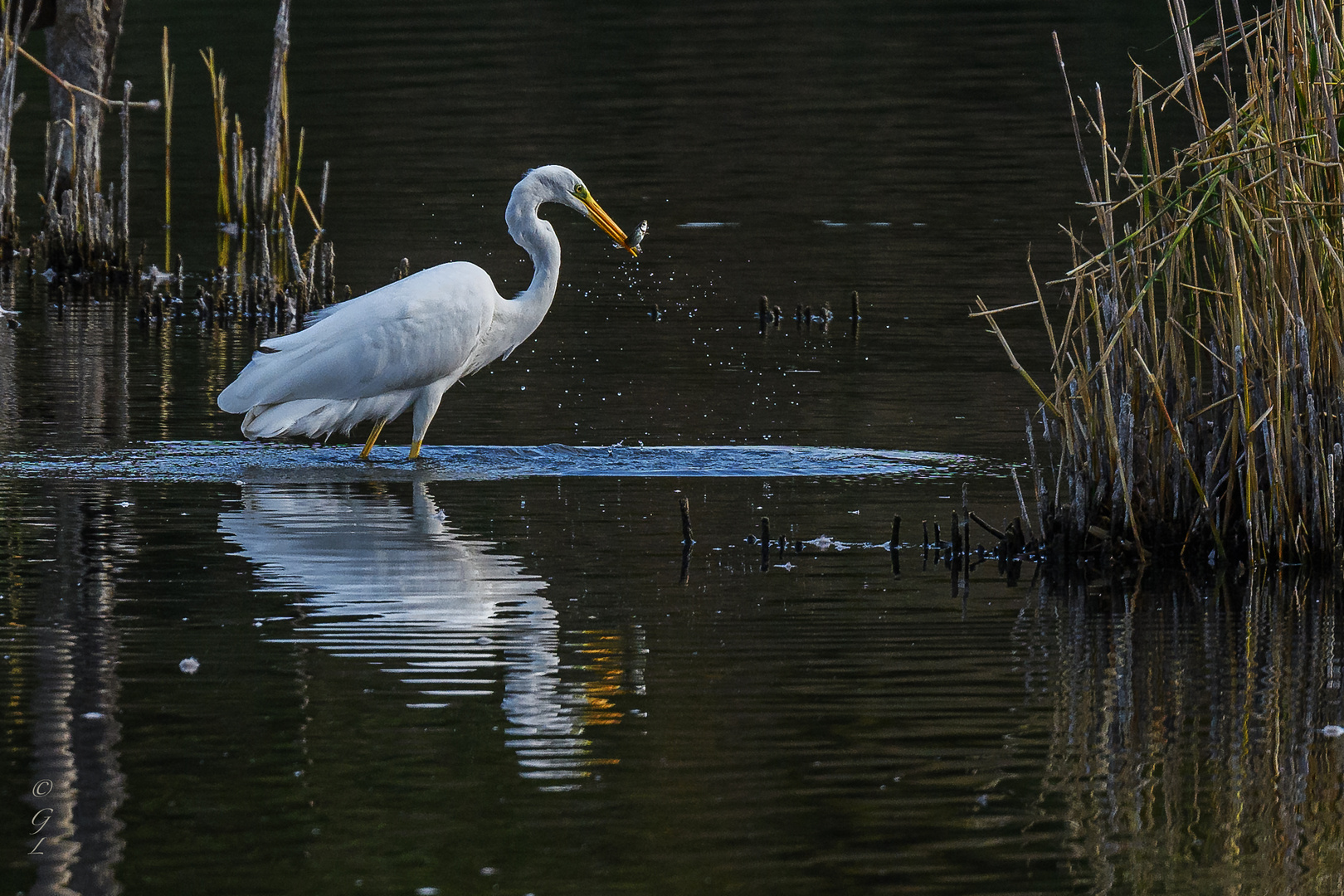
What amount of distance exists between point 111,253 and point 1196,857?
14.6 metres

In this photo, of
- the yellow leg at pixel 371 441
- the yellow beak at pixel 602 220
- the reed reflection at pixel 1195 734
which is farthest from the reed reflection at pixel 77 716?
the yellow beak at pixel 602 220

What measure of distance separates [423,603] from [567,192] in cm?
455

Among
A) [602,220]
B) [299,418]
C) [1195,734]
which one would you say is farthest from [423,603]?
[602,220]

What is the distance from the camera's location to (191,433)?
11477mm

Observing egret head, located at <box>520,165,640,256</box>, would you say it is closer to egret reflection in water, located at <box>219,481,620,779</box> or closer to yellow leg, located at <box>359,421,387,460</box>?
yellow leg, located at <box>359,421,387,460</box>

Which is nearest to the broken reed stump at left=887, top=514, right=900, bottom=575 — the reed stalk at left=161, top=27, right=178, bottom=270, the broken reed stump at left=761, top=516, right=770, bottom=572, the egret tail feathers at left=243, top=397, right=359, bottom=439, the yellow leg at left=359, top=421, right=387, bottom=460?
the broken reed stump at left=761, top=516, right=770, bottom=572

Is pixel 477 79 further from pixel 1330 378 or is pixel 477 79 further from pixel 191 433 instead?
pixel 1330 378

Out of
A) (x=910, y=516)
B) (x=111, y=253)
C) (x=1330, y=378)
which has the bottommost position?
(x=910, y=516)

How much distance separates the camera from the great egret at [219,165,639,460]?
35.3ft

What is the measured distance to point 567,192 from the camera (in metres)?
11.7

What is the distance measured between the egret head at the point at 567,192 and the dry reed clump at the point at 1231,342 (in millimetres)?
4171

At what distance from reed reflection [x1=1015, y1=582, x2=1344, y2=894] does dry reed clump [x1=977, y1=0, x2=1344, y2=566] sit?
1.41ft

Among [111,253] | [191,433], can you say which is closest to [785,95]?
[111,253]

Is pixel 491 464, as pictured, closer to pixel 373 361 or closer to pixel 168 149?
pixel 373 361
